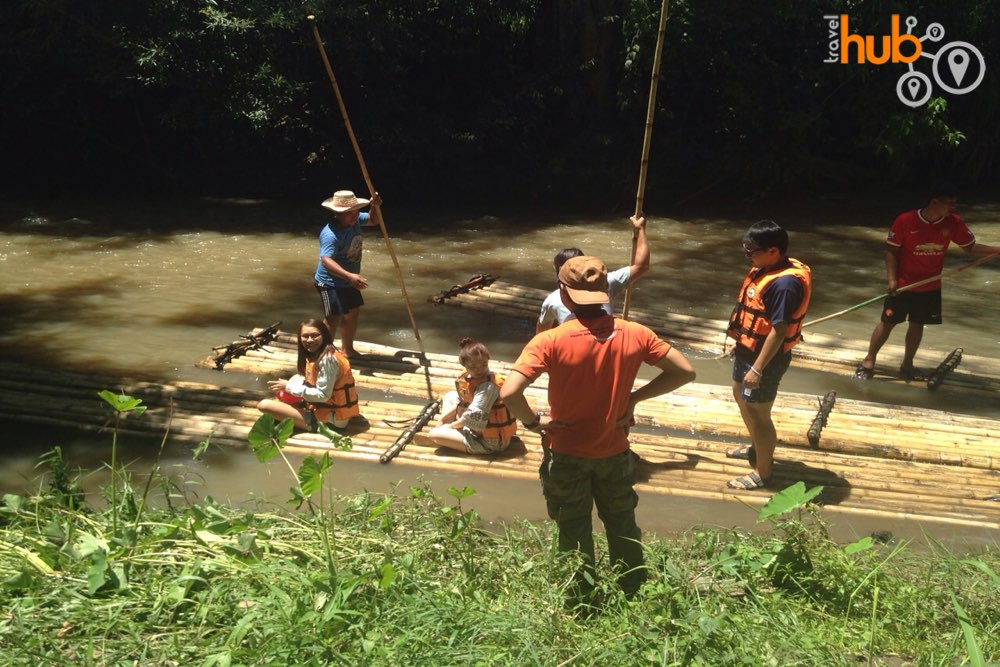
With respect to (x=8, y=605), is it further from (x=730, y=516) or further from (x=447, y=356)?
(x=447, y=356)

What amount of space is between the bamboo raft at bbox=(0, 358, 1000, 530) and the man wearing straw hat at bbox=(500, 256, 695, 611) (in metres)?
1.50

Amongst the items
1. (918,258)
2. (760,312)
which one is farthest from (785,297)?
(918,258)

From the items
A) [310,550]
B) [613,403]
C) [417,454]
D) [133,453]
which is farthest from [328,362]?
[613,403]

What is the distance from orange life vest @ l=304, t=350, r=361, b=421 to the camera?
20.5 feet

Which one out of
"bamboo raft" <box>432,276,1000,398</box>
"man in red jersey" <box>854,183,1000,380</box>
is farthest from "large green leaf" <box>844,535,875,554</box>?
"bamboo raft" <box>432,276,1000,398</box>

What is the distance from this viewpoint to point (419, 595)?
362 cm

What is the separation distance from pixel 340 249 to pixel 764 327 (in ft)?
11.3

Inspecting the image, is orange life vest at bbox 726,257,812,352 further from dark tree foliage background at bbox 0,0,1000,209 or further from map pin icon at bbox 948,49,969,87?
map pin icon at bbox 948,49,969,87

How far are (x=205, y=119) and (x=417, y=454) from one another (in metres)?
13.2

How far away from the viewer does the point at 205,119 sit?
1738cm

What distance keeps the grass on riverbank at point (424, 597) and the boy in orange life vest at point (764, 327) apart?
Answer: 94 centimetres

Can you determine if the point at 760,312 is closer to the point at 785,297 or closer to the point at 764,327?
the point at 764,327

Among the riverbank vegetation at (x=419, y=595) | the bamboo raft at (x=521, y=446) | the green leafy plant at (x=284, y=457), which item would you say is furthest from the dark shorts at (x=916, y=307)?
the green leafy plant at (x=284, y=457)

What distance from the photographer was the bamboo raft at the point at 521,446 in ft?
17.4
